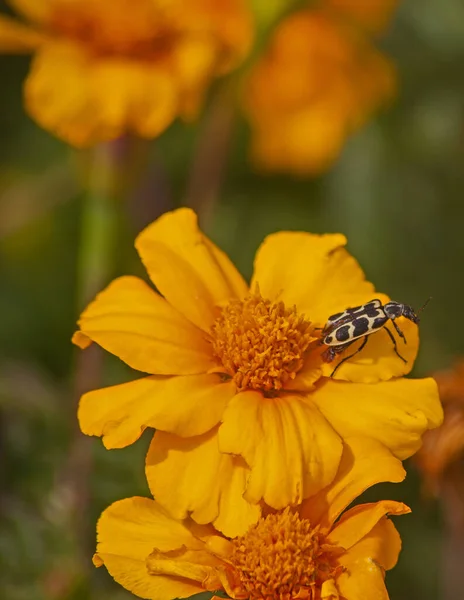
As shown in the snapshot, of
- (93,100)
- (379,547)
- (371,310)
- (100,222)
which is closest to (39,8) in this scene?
(93,100)

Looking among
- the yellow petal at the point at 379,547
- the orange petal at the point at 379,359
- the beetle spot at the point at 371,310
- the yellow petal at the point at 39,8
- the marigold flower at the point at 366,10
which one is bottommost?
the yellow petal at the point at 379,547

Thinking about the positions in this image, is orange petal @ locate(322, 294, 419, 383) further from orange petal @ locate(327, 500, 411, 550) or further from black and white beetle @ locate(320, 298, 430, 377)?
orange petal @ locate(327, 500, 411, 550)

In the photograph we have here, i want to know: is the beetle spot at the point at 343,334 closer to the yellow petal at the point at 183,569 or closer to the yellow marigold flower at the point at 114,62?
the yellow petal at the point at 183,569

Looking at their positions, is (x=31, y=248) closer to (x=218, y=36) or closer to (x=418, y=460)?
(x=218, y=36)

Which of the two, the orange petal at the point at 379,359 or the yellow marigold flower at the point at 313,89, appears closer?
the orange petal at the point at 379,359

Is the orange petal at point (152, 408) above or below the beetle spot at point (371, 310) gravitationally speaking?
below

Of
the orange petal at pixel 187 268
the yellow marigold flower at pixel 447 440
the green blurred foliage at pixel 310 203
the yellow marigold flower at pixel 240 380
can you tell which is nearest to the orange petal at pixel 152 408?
the yellow marigold flower at pixel 240 380

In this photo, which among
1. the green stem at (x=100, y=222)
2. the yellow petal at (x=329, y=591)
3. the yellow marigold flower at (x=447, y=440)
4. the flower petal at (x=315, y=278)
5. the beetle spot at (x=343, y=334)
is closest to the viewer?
the yellow petal at (x=329, y=591)
